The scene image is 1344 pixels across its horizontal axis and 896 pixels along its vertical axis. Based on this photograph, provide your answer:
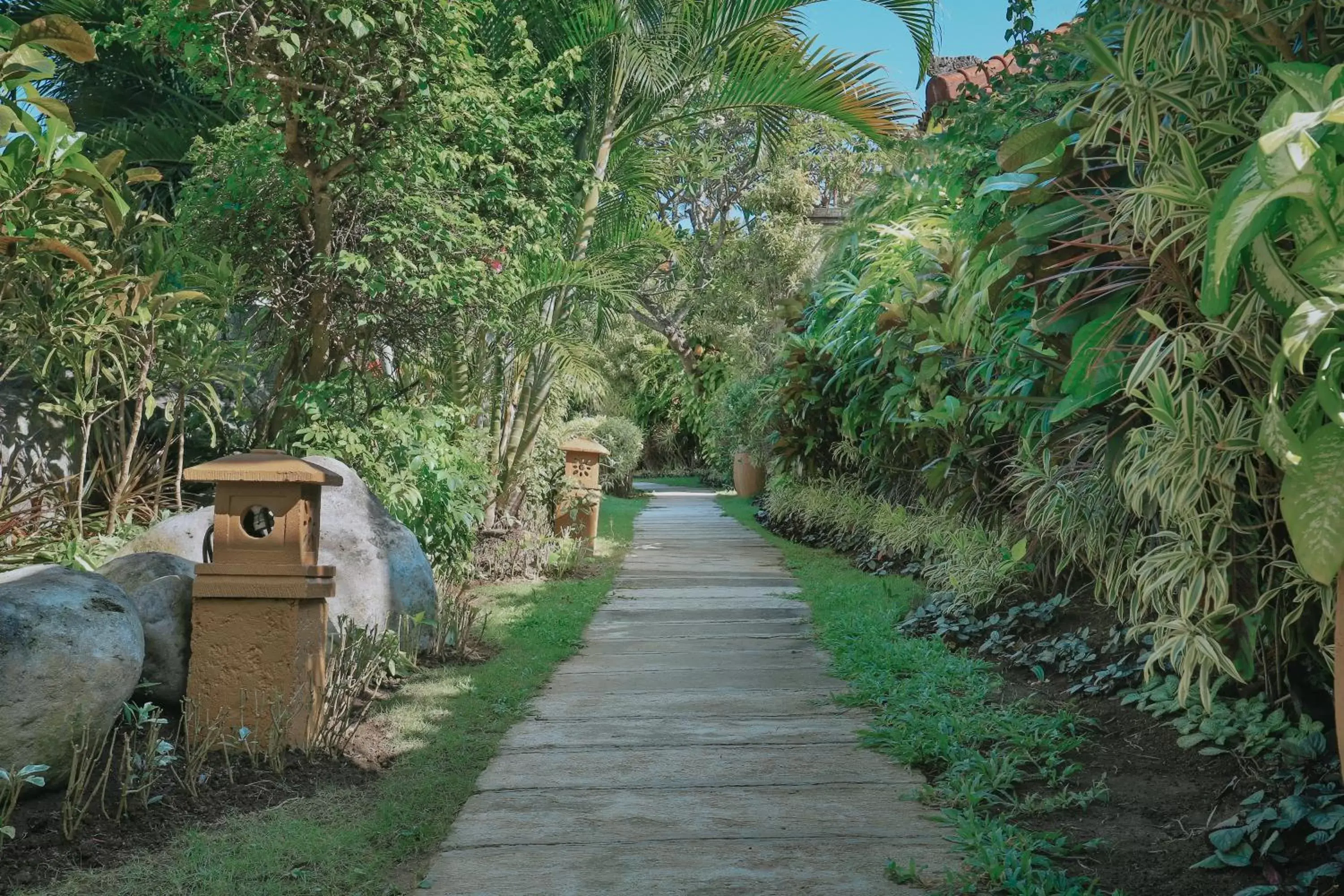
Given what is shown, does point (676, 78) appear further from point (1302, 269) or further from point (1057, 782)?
point (1302, 269)

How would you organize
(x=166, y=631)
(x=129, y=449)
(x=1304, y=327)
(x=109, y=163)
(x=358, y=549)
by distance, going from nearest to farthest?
1. (x=1304, y=327)
2. (x=166, y=631)
3. (x=109, y=163)
4. (x=358, y=549)
5. (x=129, y=449)

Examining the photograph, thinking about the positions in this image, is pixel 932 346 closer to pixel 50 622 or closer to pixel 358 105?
pixel 358 105

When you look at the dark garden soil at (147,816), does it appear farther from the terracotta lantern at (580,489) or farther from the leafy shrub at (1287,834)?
the terracotta lantern at (580,489)

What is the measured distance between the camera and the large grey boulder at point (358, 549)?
186 inches

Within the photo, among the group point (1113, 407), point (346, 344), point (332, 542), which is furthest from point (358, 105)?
point (1113, 407)

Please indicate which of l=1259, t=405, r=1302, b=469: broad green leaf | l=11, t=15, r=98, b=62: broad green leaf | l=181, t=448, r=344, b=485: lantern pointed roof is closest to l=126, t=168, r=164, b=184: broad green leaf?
l=11, t=15, r=98, b=62: broad green leaf

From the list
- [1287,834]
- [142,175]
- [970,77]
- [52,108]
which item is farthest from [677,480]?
[1287,834]

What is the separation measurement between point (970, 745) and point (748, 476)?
529 inches

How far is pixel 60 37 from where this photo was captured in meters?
3.32

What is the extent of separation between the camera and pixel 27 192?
401 centimetres

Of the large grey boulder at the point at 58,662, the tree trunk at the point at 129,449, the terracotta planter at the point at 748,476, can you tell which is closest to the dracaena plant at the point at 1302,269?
the large grey boulder at the point at 58,662

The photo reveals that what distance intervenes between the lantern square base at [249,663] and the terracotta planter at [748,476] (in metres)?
12.9

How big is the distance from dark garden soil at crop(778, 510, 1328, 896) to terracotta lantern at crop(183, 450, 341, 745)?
93.5 inches

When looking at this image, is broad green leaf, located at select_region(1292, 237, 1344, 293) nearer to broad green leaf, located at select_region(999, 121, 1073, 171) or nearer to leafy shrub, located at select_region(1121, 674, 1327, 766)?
leafy shrub, located at select_region(1121, 674, 1327, 766)
